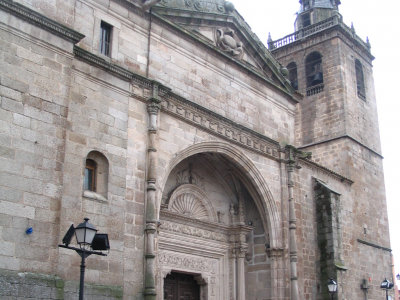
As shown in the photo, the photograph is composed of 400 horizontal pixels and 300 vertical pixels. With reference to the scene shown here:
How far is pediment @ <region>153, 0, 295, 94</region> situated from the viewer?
16.0 metres

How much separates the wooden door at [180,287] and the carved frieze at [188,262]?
490 millimetres

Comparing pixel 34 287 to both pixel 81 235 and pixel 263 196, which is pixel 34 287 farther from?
pixel 263 196

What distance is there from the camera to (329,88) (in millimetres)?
27078

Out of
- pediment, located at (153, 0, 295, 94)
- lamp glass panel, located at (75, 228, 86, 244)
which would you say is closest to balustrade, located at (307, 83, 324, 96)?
pediment, located at (153, 0, 295, 94)

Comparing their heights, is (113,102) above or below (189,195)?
above

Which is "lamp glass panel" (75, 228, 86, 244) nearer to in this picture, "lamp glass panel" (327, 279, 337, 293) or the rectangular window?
the rectangular window

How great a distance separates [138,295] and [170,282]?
12.4ft

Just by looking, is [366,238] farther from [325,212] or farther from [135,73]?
[135,73]

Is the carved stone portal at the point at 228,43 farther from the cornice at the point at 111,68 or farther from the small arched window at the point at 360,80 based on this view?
the small arched window at the point at 360,80

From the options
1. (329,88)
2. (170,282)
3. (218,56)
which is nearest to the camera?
(170,282)

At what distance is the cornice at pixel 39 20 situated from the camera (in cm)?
1023

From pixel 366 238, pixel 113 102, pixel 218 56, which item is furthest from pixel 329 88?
pixel 113 102

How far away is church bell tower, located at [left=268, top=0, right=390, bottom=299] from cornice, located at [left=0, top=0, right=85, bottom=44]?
44.0 ft

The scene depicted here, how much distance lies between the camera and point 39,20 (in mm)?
10664
